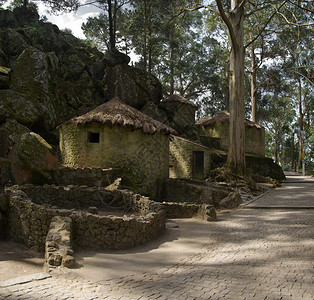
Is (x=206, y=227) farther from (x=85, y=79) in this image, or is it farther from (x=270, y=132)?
(x=270, y=132)

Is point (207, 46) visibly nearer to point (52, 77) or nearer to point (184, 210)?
point (52, 77)

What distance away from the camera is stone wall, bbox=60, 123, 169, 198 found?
520 inches

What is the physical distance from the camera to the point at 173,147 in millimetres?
19641

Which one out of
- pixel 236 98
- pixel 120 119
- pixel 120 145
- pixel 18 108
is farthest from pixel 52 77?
pixel 236 98

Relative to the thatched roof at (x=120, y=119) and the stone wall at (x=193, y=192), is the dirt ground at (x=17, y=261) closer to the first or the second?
the thatched roof at (x=120, y=119)

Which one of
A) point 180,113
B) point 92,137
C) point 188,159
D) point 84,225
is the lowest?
point 84,225

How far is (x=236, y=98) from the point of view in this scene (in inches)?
679

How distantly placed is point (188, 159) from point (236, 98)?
479cm

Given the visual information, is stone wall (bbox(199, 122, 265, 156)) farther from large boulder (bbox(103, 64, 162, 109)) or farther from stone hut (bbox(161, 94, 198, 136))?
large boulder (bbox(103, 64, 162, 109))

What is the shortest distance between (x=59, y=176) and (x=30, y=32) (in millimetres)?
16946

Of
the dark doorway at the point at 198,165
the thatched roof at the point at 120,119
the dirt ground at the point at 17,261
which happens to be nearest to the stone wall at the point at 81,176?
the thatched roof at the point at 120,119

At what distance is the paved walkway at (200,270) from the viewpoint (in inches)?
158

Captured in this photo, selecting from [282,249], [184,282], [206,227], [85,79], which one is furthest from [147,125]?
[85,79]

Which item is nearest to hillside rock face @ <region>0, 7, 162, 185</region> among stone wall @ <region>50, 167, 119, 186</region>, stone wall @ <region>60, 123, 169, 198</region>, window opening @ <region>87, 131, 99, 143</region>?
stone wall @ <region>50, 167, 119, 186</region>
